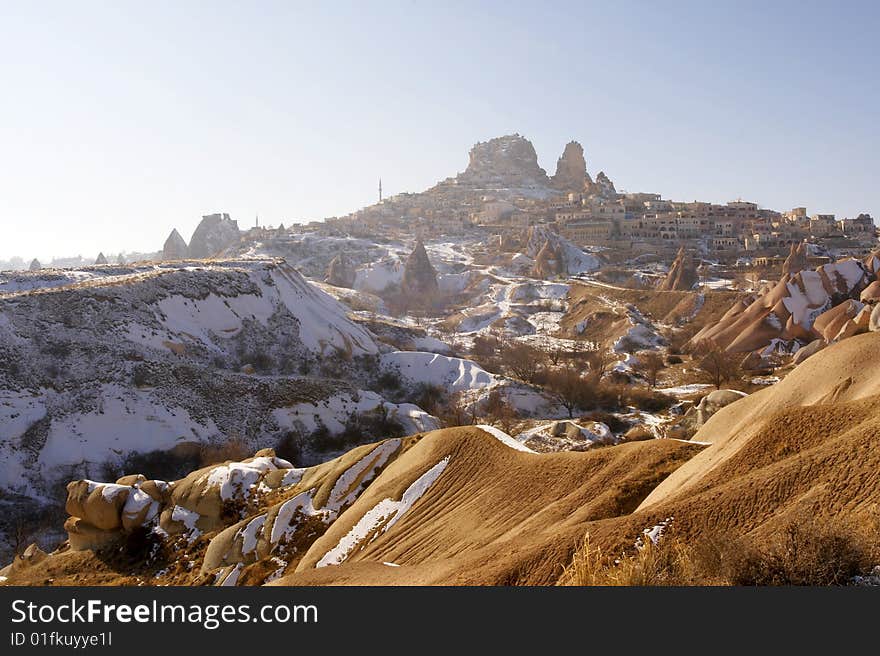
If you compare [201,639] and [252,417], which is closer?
[201,639]

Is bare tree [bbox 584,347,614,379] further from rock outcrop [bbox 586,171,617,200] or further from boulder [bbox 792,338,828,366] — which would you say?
rock outcrop [bbox 586,171,617,200]

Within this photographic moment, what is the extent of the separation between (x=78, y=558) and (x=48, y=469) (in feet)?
25.6

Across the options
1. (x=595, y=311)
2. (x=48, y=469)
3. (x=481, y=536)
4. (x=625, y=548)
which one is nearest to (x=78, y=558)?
(x=48, y=469)

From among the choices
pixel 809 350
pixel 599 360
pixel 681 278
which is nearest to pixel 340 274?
pixel 681 278

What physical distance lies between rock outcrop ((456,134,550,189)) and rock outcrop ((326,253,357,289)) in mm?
84848

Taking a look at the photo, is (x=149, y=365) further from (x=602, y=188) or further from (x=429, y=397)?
(x=602, y=188)

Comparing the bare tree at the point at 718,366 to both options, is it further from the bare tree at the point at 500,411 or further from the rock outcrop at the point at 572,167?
the rock outcrop at the point at 572,167

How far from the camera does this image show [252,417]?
87.9ft

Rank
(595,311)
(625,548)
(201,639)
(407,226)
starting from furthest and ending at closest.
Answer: (407,226) → (595,311) → (625,548) → (201,639)

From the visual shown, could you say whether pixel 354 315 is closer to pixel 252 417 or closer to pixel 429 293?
pixel 429 293

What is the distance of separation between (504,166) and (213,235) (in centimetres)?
7759

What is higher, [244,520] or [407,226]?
[407,226]

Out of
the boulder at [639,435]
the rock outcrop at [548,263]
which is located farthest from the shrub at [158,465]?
the rock outcrop at [548,263]

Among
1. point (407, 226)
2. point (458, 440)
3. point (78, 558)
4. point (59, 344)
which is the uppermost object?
point (407, 226)
